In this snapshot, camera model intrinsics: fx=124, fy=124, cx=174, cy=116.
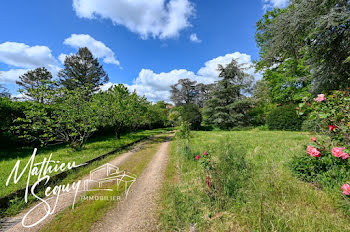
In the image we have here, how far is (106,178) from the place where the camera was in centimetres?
391

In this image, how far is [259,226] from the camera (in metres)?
1.69

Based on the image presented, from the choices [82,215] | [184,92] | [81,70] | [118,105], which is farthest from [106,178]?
[184,92]

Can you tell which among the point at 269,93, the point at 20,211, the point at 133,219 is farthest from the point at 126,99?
the point at 269,93

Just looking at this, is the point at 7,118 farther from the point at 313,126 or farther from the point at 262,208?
the point at 313,126

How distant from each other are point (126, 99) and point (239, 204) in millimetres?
10317

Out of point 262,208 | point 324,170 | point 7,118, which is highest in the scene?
point 7,118

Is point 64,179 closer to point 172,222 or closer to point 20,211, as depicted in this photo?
point 20,211

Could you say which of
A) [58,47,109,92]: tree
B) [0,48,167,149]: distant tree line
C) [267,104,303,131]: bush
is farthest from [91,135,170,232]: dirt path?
[58,47,109,92]: tree

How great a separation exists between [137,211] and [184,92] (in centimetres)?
4147

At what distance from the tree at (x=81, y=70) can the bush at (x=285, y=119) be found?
29126mm

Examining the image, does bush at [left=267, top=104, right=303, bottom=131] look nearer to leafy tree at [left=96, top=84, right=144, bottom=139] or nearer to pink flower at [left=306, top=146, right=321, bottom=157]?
pink flower at [left=306, top=146, right=321, bottom=157]

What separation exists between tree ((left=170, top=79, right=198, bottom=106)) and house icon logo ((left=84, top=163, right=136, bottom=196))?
3884 cm

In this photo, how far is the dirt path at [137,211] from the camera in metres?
2.12

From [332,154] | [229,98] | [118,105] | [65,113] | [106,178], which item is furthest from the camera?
[229,98]
